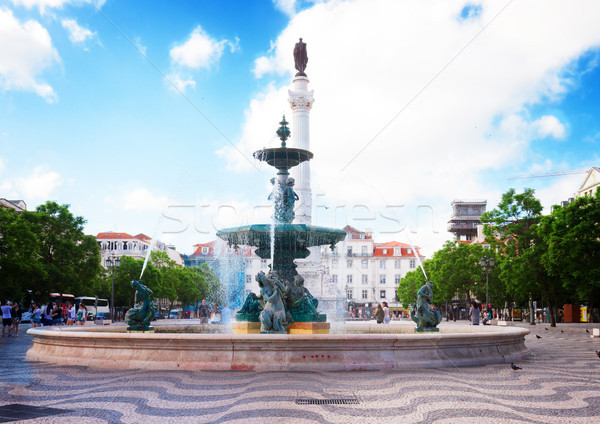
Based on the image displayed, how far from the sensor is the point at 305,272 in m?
51.5

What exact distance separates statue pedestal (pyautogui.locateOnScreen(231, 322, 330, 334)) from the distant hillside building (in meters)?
125

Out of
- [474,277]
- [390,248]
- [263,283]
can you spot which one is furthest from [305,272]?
[390,248]

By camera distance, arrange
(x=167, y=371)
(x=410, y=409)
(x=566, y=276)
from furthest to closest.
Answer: (x=566, y=276)
(x=167, y=371)
(x=410, y=409)

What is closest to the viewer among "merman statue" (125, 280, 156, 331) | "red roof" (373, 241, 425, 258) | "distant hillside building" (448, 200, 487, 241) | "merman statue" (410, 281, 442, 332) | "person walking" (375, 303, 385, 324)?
"merman statue" (125, 280, 156, 331)

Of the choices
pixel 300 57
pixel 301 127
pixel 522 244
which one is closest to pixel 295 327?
pixel 522 244

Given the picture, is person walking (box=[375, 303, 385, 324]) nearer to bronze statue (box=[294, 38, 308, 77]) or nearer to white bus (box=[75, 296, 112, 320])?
white bus (box=[75, 296, 112, 320])

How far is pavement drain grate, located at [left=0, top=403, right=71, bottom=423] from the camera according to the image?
19.8 feet

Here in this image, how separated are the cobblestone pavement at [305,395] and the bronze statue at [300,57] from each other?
157 ft

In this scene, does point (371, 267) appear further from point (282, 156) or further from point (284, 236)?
point (284, 236)

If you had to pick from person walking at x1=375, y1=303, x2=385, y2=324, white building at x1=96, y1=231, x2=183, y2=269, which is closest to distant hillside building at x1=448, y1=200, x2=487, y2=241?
white building at x1=96, y1=231, x2=183, y2=269

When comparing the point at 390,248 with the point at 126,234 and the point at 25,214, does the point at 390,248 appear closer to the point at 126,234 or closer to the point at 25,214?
the point at 126,234

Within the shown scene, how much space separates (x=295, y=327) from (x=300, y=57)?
1770 inches

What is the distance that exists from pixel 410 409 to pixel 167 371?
439cm

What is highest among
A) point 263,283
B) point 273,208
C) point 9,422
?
point 273,208
